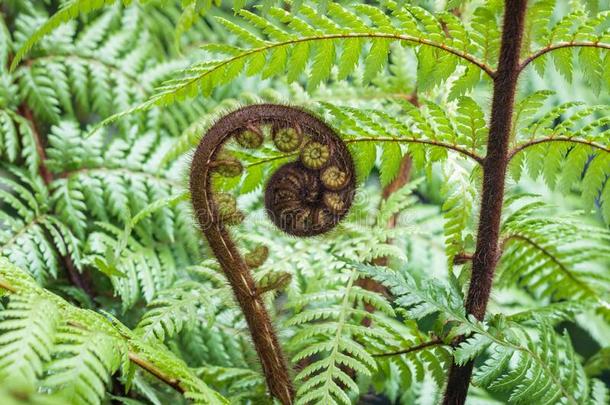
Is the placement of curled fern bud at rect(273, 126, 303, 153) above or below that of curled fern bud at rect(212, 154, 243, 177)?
above

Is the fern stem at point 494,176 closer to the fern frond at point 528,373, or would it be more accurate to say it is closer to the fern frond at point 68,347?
the fern frond at point 528,373

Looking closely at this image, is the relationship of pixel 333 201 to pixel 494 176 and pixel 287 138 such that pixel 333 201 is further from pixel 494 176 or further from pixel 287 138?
pixel 494 176

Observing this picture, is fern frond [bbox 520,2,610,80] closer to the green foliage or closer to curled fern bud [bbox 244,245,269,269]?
the green foliage

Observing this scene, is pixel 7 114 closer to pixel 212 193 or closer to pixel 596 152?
pixel 212 193

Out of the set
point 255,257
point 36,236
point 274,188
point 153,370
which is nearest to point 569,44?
point 274,188

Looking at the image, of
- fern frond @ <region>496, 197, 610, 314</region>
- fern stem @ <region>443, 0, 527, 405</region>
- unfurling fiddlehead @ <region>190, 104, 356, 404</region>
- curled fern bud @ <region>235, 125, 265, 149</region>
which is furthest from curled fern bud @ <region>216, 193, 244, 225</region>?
fern frond @ <region>496, 197, 610, 314</region>

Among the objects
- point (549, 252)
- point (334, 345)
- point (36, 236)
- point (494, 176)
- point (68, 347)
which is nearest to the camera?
point (68, 347)
